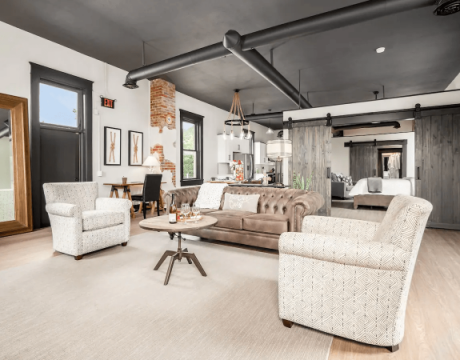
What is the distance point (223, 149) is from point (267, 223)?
5.95 m

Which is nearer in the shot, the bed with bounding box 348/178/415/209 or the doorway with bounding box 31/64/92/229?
the doorway with bounding box 31/64/92/229

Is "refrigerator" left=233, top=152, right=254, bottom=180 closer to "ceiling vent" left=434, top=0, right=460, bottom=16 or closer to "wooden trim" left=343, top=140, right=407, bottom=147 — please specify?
"wooden trim" left=343, top=140, right=407, bottom=147

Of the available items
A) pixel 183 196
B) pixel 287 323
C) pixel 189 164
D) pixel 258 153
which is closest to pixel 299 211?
pixel 287 323

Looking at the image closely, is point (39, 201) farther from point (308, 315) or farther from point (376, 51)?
point (376, 51)

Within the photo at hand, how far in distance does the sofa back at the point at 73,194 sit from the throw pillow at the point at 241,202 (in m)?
2.01

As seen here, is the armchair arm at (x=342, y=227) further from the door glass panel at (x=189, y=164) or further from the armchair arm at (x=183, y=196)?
the door glass panel at (x=189, y=164)

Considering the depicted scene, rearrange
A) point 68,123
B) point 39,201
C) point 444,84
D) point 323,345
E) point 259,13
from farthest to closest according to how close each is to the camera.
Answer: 1. point 444,84
2. point 68,123
3. point 39,201
4. point 259,13
5. point 323,345

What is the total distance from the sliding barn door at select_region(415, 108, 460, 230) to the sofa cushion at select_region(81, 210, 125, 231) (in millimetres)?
5486

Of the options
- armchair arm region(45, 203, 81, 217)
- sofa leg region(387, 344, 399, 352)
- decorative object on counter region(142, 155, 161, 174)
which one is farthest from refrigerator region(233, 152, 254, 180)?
sofa leg region(387, 344, 399, 352)

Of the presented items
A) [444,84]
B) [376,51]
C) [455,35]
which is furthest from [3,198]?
[444,84]

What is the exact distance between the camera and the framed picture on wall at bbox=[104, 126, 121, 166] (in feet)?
19.0

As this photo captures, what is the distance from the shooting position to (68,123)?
532 cm

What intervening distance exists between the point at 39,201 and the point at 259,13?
15.5ft

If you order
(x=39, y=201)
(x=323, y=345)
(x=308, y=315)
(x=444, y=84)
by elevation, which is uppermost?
(x=444, y=84)
